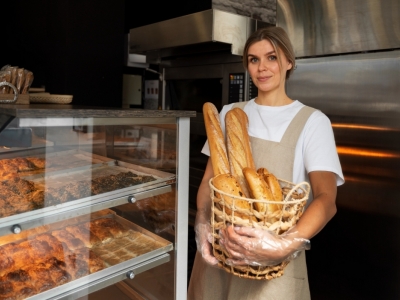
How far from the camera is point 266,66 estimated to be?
146 centimetres

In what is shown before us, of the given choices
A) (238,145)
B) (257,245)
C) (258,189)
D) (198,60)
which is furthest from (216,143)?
(198,60)

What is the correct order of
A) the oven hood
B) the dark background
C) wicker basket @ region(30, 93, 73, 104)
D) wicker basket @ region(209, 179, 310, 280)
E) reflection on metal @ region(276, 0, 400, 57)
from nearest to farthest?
wicker basket @ region(209, 179, 310, 280)
wicker basket @ region(30, 93, 73, 104)
reflection on metal @ region(276, 0, 400, 57)
the oven hood
the dark background

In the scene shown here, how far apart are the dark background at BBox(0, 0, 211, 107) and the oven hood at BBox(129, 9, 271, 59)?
0.45 metres

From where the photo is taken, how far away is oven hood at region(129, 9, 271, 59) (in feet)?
7.84

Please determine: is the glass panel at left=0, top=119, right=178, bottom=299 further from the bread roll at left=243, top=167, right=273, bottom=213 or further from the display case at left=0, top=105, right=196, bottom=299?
the bread roll at left=243, top=167, right=273, bottom=213

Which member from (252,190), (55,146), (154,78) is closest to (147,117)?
(55,146)

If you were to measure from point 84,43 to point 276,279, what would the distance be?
2.76 meters

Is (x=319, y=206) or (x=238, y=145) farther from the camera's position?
(x=238, y=145)

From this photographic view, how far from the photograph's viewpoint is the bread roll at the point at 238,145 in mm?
1373

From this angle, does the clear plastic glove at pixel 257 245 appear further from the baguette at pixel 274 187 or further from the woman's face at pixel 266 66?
the woman's face at pixel 266 66

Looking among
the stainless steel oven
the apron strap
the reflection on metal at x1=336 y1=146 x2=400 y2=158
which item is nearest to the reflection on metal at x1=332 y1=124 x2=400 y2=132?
the reflection on metal at x1=336 y1=146 x2=400 y2=158

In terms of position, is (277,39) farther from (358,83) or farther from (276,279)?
(358,83)

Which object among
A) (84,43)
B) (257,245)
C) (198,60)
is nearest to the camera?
(257,245)

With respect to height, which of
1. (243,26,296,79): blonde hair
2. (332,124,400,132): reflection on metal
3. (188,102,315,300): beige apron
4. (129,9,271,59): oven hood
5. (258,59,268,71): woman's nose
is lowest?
(188,102,315,300): beige apron
